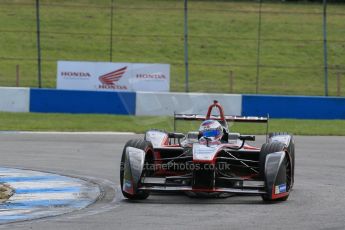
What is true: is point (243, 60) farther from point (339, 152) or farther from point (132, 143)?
point (132, 143)

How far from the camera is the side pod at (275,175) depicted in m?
11.4

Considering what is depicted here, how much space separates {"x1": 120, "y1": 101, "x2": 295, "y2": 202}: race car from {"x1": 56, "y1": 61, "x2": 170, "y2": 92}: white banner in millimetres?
13319

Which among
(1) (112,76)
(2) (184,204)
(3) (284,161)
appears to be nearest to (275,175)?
(3) (284,161)


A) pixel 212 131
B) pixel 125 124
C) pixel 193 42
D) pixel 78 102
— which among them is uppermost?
pixel 193 42

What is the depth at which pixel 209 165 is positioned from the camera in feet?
37.2

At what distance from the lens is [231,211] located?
10.9m

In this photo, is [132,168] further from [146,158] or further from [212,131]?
[212,131]

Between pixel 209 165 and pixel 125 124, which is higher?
pixel 209 165

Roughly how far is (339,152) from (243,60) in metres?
20.6

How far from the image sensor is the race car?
11.4 m

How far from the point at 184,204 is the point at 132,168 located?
2.51 feet

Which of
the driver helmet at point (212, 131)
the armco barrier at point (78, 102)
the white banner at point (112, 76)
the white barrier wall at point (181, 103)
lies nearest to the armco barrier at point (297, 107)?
the white barrier wall at point (181, 103)

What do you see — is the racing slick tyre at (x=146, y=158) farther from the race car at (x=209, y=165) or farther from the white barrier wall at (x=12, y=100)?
the white barrier wall at (x=12, y=100)

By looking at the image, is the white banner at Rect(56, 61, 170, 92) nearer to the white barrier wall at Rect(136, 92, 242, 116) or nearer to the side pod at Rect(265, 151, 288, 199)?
the white barrier wall at Rect(136, 92, 242, 116)
